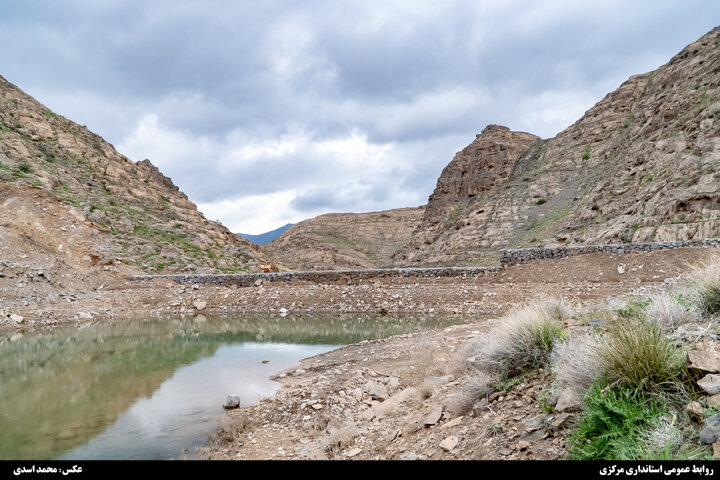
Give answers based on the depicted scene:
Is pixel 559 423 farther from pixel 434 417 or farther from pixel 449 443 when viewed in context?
pixel 434 417

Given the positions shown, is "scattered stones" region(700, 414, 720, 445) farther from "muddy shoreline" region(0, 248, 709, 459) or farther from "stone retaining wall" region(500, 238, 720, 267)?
"stone retaining wall" region(500, 238, 720, 267)

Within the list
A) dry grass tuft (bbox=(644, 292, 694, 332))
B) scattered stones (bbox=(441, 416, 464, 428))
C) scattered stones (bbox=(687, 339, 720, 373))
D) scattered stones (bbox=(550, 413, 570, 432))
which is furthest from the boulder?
scattered stones (bbox=(441, 416, 464, 428))

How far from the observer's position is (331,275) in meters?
23.5

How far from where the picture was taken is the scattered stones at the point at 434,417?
4512 mm

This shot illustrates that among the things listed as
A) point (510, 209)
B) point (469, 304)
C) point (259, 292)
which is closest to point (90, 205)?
point (259, 292)

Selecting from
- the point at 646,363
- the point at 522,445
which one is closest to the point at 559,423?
the point at 522,445

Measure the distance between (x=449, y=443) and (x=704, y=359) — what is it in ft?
6.93

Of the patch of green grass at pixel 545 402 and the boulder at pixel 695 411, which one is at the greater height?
the boulder at pixel 695 411

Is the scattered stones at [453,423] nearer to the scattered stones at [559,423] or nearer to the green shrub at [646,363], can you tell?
the scattered stones at [559,423]

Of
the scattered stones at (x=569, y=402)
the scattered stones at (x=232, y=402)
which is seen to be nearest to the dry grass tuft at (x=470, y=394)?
the scattered stones at (x=569, y=402)

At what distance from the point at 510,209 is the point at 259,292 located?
107ft

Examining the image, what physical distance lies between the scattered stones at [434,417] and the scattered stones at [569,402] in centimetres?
135

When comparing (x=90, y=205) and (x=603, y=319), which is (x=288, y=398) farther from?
(x=90, y=205)
